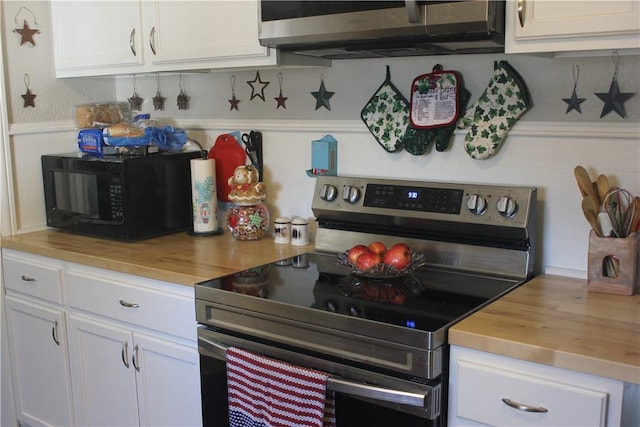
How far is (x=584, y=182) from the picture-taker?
5.90 feet

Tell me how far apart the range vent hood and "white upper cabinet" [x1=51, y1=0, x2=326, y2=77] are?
143 mm

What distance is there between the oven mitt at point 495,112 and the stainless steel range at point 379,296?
14 cm

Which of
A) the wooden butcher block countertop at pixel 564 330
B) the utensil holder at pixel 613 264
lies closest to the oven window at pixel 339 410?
the wooden butcher block countertop at pixel 564 330

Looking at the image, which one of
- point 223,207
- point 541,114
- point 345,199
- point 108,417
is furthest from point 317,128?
point 108,417

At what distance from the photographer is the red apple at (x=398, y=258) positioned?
1914 mm

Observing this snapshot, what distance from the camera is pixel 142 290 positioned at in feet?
7.03

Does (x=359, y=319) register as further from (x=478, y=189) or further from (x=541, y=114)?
(x=541, y=114)

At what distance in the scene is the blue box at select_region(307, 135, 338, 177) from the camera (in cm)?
237

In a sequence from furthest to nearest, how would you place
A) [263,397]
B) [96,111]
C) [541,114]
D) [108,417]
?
[96,111], [108,417], [541,114], [263,397]

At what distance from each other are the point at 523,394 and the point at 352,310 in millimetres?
437

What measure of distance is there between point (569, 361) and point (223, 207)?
5.48 feet

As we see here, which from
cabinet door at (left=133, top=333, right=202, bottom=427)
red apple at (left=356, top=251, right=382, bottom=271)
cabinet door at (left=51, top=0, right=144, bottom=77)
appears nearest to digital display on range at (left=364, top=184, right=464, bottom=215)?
red apple at (left=356, top=251, right=382, bottom=271)

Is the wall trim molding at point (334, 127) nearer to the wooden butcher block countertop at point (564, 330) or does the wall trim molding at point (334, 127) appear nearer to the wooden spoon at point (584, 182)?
the wooden spoon at point (584, 182)

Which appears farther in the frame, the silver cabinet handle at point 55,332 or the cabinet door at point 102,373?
the silver cabinet handle at point 55,332
